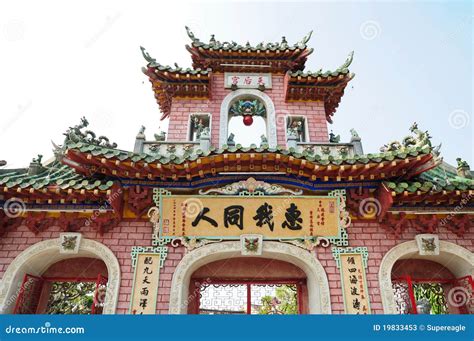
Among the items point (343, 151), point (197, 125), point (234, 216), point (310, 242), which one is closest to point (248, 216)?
point (234, 216)

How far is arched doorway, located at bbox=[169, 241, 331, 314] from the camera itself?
19.6 ft

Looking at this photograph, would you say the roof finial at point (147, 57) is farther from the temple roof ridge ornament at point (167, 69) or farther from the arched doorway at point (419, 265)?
the arched doorway at point (419, 265)

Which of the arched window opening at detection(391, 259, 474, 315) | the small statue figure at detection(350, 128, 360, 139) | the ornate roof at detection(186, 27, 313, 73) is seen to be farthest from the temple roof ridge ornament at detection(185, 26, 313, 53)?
the arched window opening at detection(391, 259, 474, 315)

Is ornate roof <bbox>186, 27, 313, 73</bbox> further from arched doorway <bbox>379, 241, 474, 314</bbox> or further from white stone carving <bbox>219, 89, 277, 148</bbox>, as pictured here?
arched doorway <bbox>379, 241, 474, 314</bbox>

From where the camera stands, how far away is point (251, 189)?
6680mm

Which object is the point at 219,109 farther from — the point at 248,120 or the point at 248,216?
the point at 248,216

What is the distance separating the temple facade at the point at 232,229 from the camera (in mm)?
5992

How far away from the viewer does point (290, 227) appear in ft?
21.3

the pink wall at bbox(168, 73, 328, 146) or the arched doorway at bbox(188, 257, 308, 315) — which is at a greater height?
the pink wall at bbox(168, 73, 328, 146)

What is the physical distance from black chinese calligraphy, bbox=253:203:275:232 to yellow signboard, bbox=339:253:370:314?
1.49 metres

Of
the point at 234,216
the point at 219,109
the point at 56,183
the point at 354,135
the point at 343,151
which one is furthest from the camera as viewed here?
the point at 219,109

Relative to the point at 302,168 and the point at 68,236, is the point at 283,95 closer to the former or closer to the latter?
the point at 302,168

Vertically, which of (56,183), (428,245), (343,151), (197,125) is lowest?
(428,245)

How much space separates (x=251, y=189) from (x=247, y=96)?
138 inches
